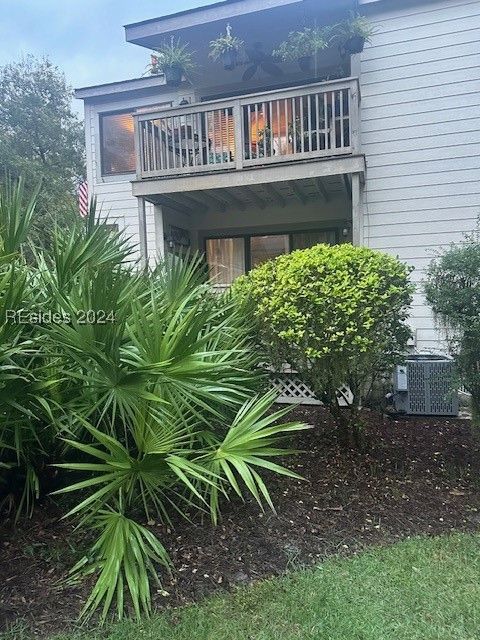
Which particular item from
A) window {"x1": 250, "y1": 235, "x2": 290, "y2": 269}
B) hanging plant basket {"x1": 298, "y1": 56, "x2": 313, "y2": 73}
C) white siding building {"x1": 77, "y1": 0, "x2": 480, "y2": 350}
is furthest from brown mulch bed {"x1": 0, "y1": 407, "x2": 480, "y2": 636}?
hanging plant basket {"x1": 298, "y1": 56, "x2": 313, "y2": 73}

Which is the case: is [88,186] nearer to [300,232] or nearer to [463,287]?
[300,232]

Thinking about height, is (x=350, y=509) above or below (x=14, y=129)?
below

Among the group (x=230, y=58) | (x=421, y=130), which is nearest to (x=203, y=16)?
(x=230, y=58)

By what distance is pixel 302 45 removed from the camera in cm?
818

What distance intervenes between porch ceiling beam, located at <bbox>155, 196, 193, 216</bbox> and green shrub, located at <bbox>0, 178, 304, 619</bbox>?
5286 mm

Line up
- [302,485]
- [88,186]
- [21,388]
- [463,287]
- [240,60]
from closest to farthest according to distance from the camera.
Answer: [21,388] → [302,485] → [463,287] → [240,60] → [88,186]

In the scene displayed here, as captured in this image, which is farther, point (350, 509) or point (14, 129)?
point (14, 129)

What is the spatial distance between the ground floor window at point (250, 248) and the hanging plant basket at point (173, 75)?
10.6 ft

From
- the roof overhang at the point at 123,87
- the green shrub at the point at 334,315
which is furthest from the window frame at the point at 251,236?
the green shrub at the point at 334,315

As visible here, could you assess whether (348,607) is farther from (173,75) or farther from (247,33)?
(247,33)

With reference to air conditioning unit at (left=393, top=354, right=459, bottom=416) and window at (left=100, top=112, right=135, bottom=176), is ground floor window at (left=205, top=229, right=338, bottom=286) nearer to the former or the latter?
window at (left=100, top=112, right=135, bottom=176)

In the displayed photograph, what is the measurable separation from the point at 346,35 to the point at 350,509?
7.35m

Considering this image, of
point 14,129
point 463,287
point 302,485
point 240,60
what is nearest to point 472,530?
point 302,485

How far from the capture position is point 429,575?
308 centimetres
